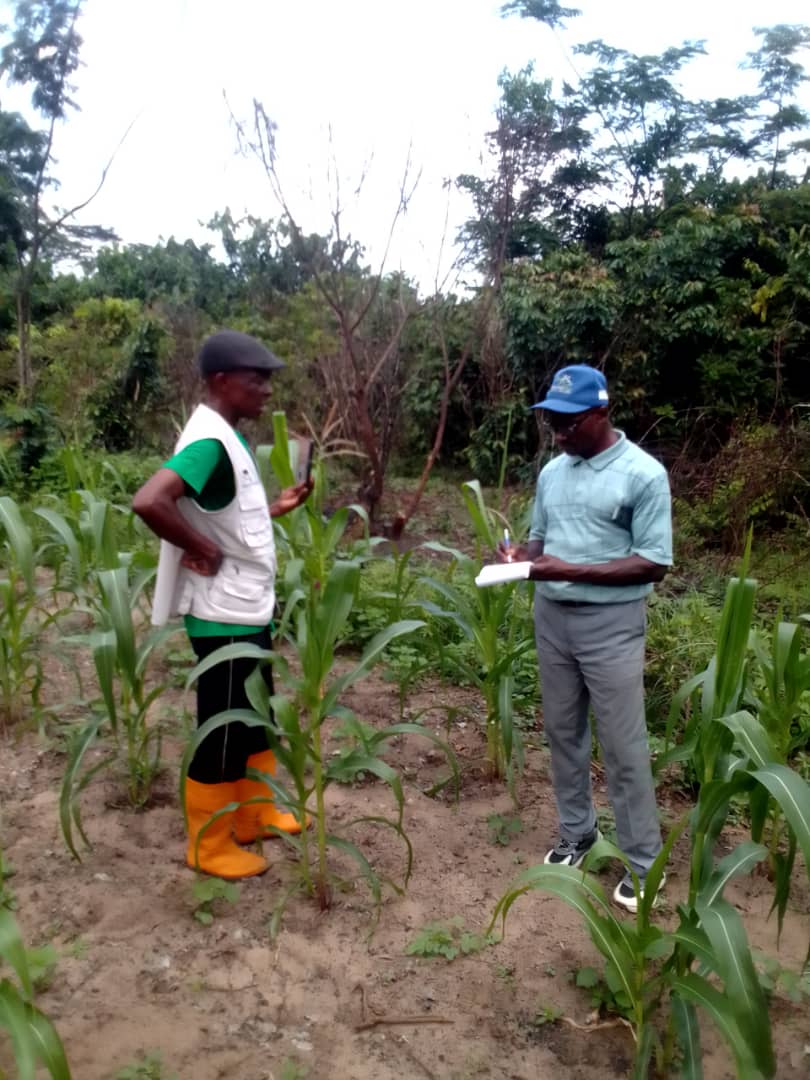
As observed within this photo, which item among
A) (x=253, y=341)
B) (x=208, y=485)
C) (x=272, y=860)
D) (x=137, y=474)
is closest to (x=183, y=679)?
(x=272, y=860)

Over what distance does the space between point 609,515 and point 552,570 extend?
209 mm

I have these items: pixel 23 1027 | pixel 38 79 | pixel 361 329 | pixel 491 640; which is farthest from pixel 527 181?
pixel 23 1027

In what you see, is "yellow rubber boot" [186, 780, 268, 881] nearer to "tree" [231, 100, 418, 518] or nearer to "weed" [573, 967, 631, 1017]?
"weed" [573, 967, 631, 1017]

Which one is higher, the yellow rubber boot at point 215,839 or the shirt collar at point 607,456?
the shirt collar at point 607,456

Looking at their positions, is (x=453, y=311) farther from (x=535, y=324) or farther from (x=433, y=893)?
(x=433, y=893)

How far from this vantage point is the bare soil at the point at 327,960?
173cm

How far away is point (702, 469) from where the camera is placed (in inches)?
288

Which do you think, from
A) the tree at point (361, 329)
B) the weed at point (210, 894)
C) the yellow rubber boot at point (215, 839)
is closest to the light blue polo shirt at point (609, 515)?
the yellow rubber boot at point (215, 839)

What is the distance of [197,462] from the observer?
2043 mm

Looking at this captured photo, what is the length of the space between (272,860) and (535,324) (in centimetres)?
892

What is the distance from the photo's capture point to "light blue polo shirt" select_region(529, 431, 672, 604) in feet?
6.88

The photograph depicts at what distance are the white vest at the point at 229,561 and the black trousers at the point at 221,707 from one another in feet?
0.31

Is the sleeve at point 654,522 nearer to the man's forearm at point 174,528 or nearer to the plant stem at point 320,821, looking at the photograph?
the plant stem at point 320,821

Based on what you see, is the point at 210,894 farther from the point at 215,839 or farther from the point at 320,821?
the point at 320,821
